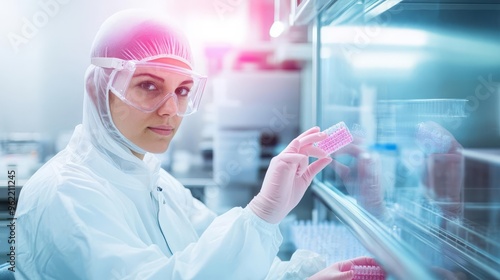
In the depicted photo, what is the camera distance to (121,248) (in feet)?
A: 2.97

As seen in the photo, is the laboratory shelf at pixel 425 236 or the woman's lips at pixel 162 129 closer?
the laboratory shelf at pixel 425 236

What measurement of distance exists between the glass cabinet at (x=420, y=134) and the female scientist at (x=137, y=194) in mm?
196

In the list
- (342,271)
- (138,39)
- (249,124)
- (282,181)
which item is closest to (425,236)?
(342,271)

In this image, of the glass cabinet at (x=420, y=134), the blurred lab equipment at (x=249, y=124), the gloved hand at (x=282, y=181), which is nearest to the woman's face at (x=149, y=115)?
the gloved hand at (x=282, y=181)

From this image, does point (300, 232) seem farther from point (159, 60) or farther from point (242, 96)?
point (242, 96)

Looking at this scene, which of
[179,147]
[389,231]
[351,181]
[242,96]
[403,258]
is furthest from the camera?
[179,147]

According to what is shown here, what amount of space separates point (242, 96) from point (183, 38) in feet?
7.01

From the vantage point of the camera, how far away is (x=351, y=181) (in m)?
1.31

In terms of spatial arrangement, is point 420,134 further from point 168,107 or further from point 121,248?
point 121,248

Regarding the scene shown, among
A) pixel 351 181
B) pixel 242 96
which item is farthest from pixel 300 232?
pixel 242 96

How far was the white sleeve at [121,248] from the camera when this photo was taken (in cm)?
89

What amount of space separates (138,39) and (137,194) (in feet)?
1.34

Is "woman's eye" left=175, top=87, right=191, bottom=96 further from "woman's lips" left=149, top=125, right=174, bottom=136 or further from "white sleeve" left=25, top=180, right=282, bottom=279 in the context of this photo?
"white sleeve" left=25, top=180, right=282, bottom=279

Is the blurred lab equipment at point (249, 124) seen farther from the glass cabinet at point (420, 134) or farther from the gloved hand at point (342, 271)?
the gloved hand at point (342, 271)
